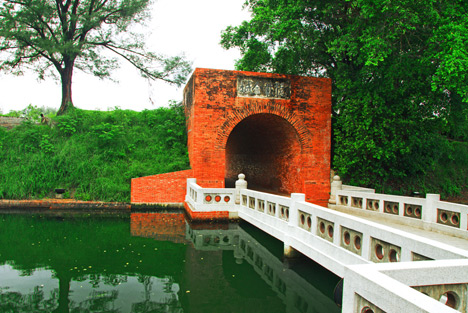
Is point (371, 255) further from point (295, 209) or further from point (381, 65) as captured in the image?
point (381, 65)

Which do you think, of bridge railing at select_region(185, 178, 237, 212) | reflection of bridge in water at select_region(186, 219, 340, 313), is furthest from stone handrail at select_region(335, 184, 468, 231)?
bridge railing at select_region(185, 178, 237, 212)

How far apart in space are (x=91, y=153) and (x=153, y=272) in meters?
9.03

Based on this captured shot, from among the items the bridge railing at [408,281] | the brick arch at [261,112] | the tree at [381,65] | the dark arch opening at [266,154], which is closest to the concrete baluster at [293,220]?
the bridge railing at [408,281]

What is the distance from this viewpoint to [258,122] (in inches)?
502

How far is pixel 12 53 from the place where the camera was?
14.9 m

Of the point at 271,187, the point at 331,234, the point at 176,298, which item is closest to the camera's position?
the point at 176,298

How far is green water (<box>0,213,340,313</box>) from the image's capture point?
14.5 ft

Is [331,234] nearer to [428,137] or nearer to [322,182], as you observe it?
[322,182]

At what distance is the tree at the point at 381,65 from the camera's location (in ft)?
25.8

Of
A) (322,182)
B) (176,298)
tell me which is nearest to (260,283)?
(176,298)

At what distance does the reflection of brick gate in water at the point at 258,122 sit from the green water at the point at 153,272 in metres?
2.85

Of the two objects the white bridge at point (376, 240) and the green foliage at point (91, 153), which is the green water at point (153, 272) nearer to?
the white bridge at point (376, 240)

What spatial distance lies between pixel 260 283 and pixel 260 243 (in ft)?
7.40

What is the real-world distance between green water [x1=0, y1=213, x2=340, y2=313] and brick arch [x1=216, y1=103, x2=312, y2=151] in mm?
3502
